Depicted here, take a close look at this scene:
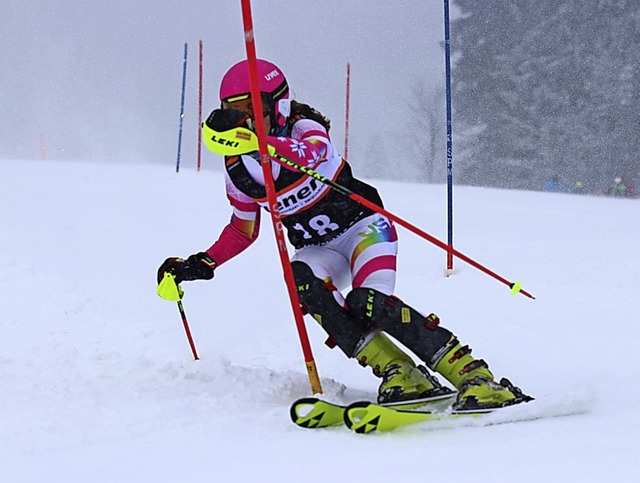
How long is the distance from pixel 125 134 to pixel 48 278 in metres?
48.3

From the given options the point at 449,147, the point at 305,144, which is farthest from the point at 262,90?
the point at 449,147

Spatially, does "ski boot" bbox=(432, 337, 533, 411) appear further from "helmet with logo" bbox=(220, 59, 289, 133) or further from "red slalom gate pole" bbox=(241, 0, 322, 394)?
"helmet with logo" bbox=(220, 59, 289, 133)

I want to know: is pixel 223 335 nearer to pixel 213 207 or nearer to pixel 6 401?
pixel 6 401

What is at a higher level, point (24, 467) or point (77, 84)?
point (77, 84)

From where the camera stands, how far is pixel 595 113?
939 inches

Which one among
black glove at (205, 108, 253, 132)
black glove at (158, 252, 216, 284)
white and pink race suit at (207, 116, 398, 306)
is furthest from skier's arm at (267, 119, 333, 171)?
black glove at (158, 252, 216, 284)

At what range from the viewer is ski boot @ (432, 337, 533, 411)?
2.61 metres

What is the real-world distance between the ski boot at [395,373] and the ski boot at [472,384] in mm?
106

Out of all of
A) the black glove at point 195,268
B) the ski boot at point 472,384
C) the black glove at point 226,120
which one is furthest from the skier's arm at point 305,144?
the ski boot at point 472,384

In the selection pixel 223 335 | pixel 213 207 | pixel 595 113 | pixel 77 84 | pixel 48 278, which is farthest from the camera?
pixel 77 84

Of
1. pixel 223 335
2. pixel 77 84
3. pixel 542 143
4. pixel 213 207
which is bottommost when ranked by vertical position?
pixel 223 335

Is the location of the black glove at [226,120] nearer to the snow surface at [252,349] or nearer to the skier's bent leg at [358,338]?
the skier's bent leg at [358,338]

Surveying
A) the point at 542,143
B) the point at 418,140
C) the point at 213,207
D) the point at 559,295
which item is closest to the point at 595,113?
the point at 542,143

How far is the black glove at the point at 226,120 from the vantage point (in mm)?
2637
